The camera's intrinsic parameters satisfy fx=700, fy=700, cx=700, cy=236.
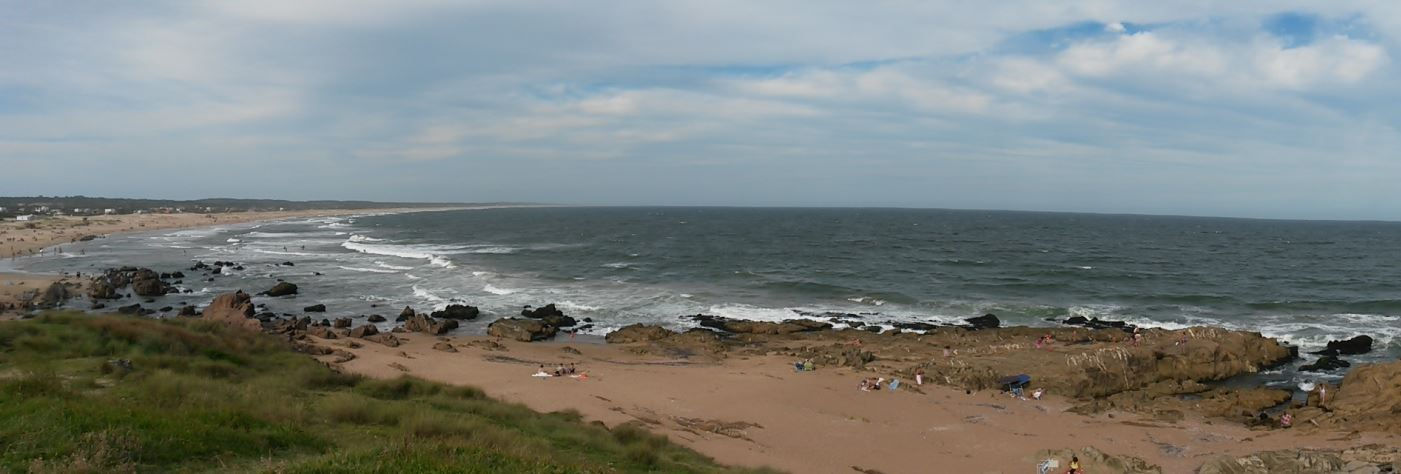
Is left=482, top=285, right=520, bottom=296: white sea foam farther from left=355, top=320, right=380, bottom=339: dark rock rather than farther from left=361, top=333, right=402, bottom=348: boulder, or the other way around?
left=361, top=333, right=402, bottom=348: boulder

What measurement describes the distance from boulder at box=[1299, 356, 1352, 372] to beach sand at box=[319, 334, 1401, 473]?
396 inches

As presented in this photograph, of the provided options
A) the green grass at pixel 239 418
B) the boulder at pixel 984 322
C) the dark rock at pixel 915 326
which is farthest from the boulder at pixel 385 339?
the boulder at pixel 984 322

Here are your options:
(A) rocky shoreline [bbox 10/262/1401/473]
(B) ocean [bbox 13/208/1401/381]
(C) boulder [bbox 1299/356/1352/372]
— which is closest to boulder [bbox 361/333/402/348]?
(A) rocky shoreline [bbox 10/262/1401/473]

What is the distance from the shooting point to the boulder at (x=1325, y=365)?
26344 millimetres

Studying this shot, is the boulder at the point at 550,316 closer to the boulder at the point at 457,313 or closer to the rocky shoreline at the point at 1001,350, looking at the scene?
the rocky shoreline at the point at 1001,350

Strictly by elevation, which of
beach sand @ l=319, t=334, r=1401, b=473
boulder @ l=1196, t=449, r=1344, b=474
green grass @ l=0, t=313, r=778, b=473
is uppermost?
green grass @ l=0, t=313, r=778, b=473

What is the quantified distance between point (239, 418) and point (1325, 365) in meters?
34.5

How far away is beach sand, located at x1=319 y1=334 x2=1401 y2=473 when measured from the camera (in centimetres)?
1698

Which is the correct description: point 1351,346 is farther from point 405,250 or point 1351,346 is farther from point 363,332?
point 405,250

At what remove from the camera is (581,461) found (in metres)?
11.0

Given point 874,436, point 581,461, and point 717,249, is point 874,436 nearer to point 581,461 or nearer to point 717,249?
point 581,461

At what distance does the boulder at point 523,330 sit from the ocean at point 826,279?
2010 mm

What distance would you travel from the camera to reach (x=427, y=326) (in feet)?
107

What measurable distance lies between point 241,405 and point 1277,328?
42273mm
